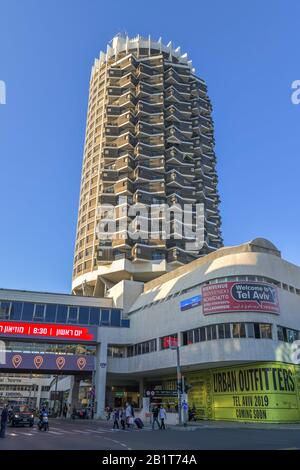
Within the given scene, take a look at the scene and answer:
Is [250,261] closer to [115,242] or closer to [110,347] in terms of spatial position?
[110,347]

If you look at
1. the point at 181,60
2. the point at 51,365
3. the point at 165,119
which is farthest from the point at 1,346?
the point at 181,60

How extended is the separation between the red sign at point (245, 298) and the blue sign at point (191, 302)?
3.20 m

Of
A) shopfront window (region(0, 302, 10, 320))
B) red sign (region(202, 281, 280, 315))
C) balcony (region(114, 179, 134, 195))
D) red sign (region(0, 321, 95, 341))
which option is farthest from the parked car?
balcony (region(114, 179, 134, 195))

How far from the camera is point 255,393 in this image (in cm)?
3559

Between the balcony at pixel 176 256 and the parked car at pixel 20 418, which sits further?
the balcony at pixel 176 256

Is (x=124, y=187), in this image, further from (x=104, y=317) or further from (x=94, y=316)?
(x=94, y=316)

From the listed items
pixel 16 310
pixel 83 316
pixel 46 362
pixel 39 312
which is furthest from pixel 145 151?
pixel 46 362

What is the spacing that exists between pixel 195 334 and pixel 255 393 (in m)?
8.33

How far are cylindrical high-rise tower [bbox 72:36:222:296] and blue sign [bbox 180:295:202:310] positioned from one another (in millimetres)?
25736

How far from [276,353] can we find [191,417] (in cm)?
1100

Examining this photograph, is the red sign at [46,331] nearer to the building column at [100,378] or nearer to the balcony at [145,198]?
the building column at [100,378]

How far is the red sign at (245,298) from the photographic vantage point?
122 ft

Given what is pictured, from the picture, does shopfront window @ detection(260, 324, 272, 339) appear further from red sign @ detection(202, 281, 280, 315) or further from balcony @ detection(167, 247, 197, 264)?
balcony @ detection(167, 247, 197, 264)

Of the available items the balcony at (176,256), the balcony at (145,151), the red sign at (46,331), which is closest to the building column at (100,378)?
the red sign at (46,331)
